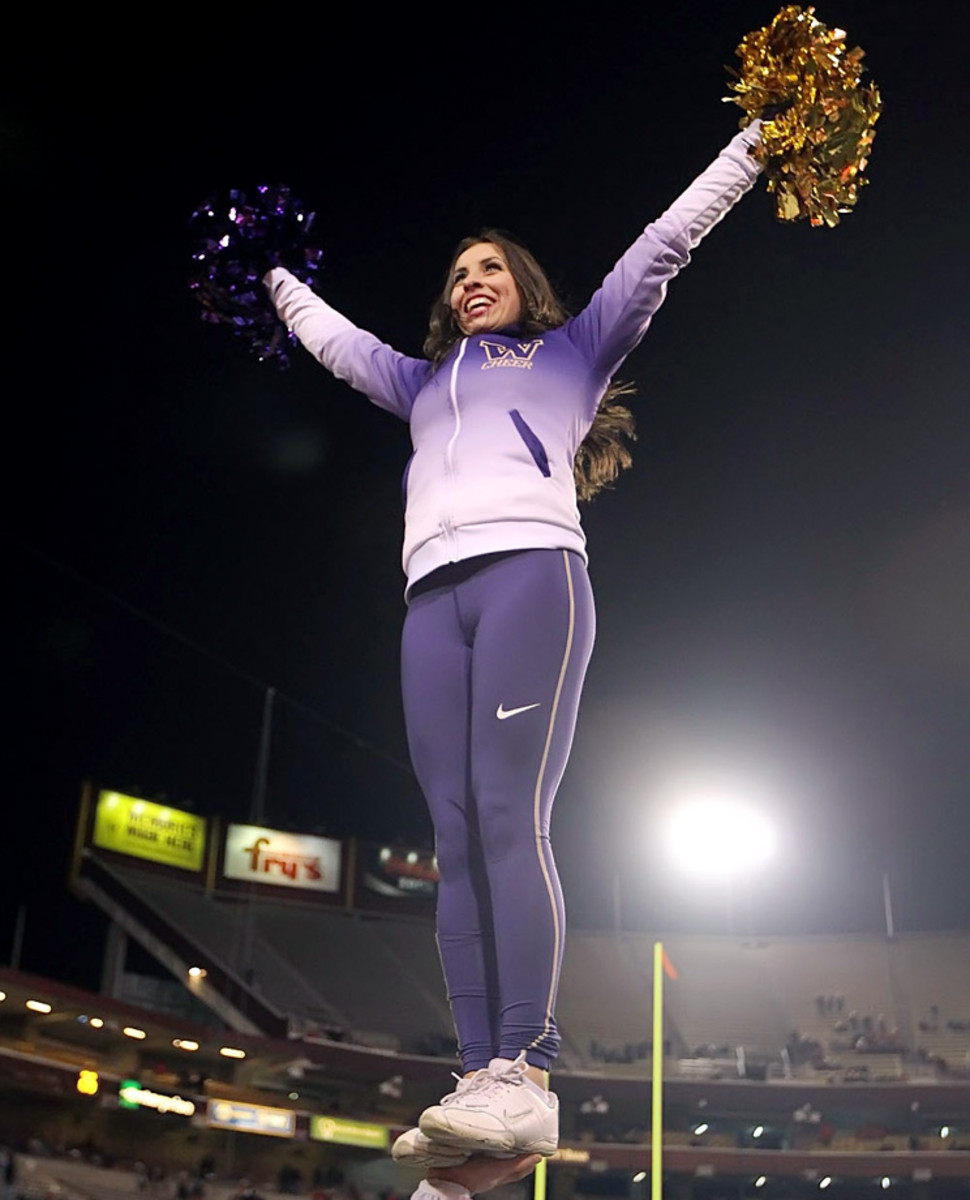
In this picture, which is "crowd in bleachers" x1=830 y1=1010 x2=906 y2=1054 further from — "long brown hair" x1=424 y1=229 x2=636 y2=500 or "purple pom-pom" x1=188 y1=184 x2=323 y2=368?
"purple pom-pom" x1=188 y1=184 x2=323 y2=368

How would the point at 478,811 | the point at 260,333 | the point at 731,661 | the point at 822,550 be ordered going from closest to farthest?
the point at 478,811 → the point at 260,333 → the point at 822,550 → the point at 731,661

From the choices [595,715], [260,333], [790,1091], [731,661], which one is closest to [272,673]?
Answer: [595,715]

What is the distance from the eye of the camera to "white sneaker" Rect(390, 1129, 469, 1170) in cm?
212

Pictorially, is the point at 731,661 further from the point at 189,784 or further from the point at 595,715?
the point at 189,784

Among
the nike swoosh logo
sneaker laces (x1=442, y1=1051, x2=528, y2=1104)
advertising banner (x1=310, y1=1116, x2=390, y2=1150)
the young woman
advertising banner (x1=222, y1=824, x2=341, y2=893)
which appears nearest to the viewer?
sneaker laces (x1=442, y1=1051, x2=528, y2=1104)

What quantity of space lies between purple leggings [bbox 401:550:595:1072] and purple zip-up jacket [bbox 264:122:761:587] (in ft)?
0.24

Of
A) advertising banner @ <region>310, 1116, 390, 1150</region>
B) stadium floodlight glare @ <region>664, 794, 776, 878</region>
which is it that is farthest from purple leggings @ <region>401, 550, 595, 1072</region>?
advertising banner @ <region>310, 1116, 390, 1150</region>

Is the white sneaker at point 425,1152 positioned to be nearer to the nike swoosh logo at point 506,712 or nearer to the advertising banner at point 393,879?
the nike swoosh logo at point 506,712

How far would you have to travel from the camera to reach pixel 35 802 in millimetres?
22703

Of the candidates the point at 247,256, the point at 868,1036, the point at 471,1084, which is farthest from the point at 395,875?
the point at 471,1084

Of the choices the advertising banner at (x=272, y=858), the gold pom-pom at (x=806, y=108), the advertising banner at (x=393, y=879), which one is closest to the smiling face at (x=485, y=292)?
the gold pom-pom at (x=806, y=108)

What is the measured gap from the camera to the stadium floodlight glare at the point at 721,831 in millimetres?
22094

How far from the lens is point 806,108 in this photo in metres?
2.73

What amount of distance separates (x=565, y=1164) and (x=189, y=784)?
9.61 metres
